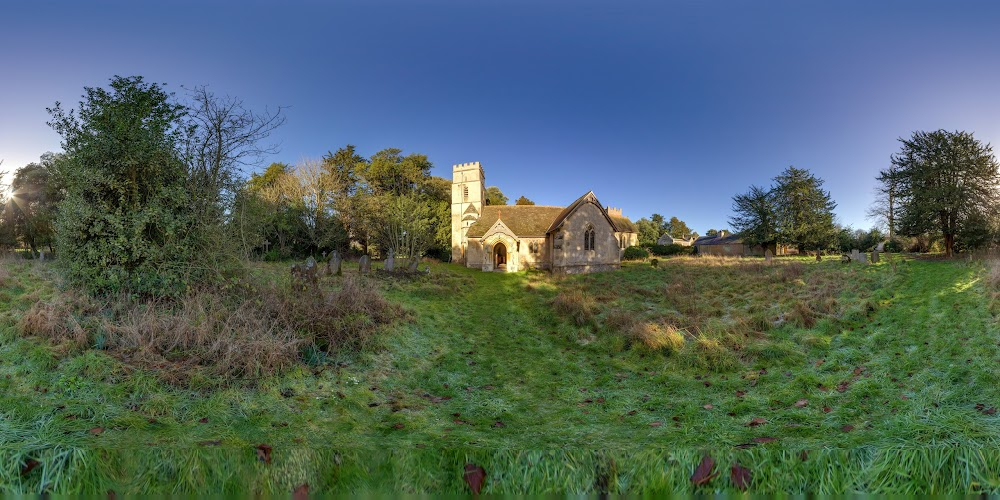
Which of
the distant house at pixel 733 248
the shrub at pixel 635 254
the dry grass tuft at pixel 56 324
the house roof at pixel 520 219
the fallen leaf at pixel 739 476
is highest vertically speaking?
the house roof at pixel 520 219

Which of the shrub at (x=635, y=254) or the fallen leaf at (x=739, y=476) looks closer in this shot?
the fallen leaf at (x=739, y=476)

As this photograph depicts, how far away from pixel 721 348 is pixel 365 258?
16.2 metres

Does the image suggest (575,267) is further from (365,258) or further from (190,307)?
(190,307)

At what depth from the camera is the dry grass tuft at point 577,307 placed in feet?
38.0

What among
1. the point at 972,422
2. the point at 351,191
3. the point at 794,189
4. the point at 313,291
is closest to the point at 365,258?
the point at 313,291

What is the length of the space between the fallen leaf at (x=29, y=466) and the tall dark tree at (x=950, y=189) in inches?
1367

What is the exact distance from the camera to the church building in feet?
97.0

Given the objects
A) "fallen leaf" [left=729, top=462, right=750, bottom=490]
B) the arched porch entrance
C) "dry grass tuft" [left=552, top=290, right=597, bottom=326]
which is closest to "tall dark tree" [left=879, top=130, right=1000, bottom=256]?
"dry grass tuft" [left=552, top=290, right=597, bottom=326]

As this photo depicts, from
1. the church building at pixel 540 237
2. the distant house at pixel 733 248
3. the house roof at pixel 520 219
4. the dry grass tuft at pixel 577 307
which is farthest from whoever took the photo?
the distant house at pixel 733 248

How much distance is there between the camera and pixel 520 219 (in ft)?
111

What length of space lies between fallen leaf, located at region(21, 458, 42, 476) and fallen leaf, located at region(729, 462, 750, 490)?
594cm

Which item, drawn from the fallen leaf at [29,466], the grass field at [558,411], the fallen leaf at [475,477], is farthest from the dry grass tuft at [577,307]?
the fallen leaf at [29,466]

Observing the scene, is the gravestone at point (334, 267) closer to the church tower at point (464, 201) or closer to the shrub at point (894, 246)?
the church tower at point (464, 201)

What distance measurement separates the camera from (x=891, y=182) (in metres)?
25.8
